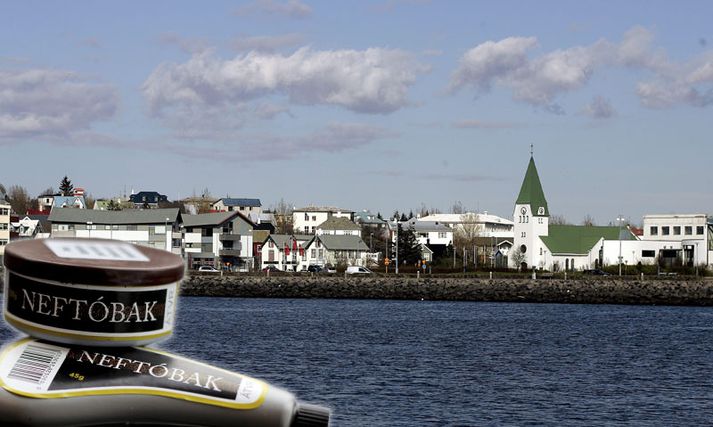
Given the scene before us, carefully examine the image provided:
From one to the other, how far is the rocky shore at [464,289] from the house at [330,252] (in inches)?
1235

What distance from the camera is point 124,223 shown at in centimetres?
12044

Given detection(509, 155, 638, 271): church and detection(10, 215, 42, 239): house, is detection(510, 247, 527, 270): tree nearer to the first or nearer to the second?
detection(509, 155, 638, 271): church

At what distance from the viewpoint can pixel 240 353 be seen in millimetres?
43000

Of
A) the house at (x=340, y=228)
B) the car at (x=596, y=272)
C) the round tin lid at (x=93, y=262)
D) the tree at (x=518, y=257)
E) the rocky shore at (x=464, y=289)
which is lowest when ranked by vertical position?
the rocky shore at (x=464, y=289)

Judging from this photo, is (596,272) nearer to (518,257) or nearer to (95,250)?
(518,257)

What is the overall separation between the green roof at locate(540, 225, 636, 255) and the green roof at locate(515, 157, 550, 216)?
4.77m

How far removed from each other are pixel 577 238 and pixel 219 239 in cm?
4481

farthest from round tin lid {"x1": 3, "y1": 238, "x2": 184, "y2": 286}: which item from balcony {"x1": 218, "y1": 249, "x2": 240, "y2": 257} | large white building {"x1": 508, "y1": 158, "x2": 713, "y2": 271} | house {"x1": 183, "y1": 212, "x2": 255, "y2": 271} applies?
balcony {"x1": 218, "y1": 249, "x2": 240, "y2": 257}

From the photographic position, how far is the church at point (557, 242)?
13688 cm

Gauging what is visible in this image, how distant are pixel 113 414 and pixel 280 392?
0.70 m

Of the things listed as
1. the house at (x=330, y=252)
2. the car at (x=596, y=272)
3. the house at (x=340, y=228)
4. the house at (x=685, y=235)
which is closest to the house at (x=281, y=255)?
the house at (x=330, y=252)

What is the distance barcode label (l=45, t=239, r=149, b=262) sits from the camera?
4.68 m

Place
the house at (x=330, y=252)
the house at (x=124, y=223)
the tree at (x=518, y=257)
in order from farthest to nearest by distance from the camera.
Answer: the house at (x=330, y=252)
the tree at (x=518, y=257)
the house at (x=124, y=223)

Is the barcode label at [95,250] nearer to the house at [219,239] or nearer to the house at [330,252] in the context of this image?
the house at [219,239]
